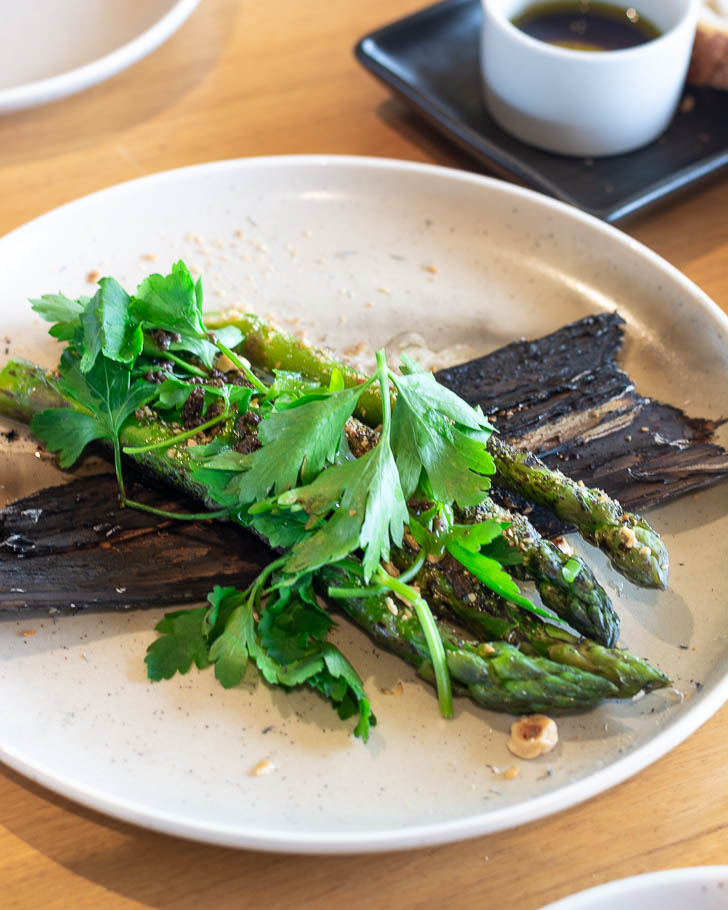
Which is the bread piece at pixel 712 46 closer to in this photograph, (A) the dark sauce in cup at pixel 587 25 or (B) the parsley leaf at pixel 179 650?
(A) the dark sauce in cup at pixel 587 25

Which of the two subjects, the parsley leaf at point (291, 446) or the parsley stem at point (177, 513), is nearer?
the parsley leaf at point (291, 446)

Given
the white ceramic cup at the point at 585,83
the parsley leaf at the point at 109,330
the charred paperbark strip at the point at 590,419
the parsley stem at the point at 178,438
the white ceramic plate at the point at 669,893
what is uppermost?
the white ceramic cup at the point at 585,83

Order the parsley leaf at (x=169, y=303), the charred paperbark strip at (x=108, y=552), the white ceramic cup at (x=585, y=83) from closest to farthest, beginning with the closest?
the charred paperbark strip at (x=108, y=552) < the parsley leaf at (x=169, y=303) < the white ceramic cup at (x=585, y=83)

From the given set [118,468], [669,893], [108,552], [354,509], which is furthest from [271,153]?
[669,893]

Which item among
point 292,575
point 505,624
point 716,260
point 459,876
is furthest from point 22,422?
point 716,260

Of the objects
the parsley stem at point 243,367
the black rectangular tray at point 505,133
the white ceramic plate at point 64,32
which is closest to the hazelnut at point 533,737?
the parsley stem at point 243,367

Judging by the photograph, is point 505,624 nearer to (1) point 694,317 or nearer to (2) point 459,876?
(2) point 459,876
